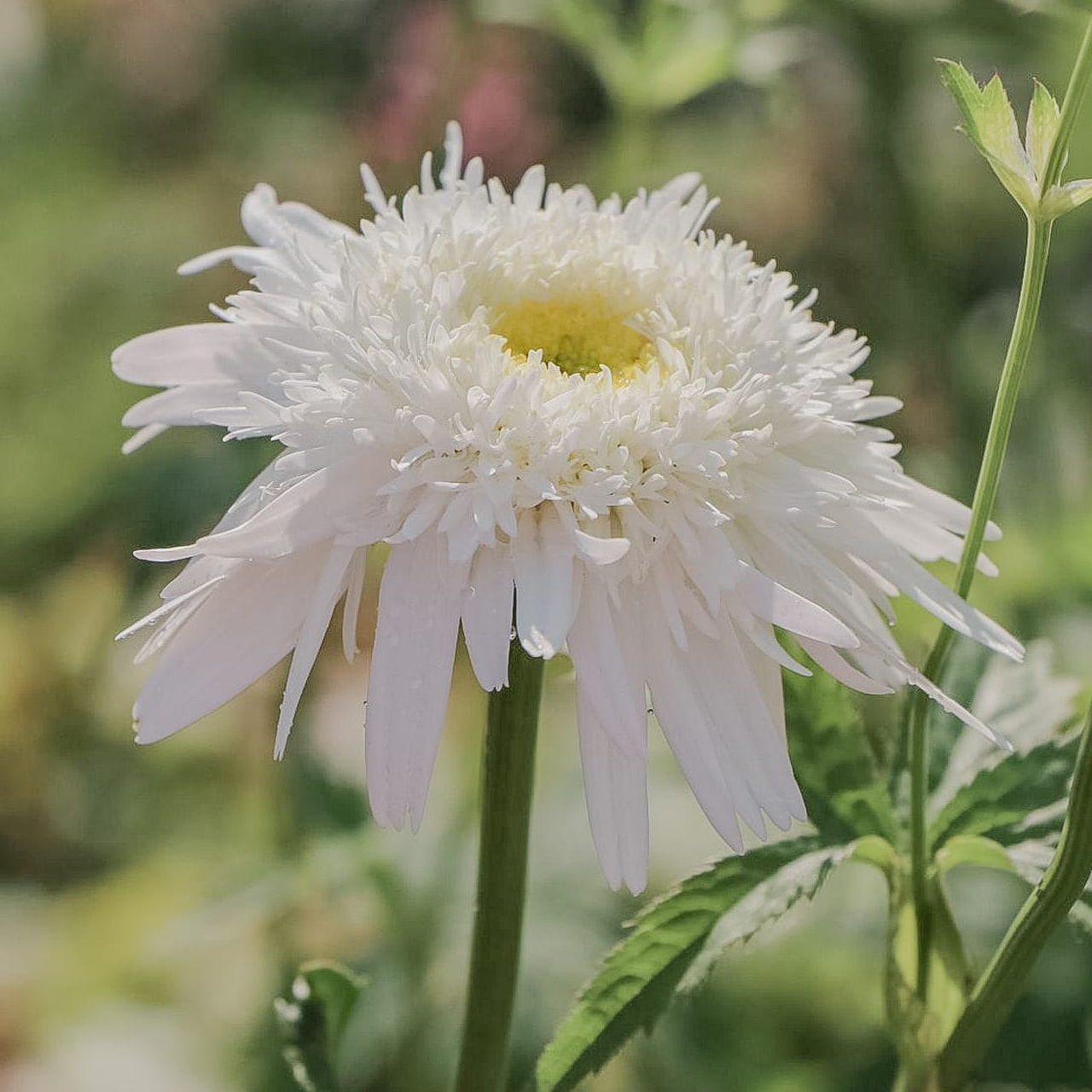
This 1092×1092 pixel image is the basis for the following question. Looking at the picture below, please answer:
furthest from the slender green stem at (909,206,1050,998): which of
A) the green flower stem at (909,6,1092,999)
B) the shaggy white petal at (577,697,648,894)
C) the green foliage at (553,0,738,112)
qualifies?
the green foliage at (553,0,738,112)

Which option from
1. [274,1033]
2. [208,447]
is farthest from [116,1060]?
[208,447]

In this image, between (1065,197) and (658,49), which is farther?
(658,49)

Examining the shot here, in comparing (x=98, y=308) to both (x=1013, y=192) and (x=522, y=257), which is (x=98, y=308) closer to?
(x=522, y=257)

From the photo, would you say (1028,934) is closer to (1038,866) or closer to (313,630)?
(1038,866)

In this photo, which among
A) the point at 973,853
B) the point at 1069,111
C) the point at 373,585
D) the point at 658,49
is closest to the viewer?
the point at 1069,111

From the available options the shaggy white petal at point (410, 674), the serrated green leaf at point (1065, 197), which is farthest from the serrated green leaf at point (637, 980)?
the serrated green leaf at point (1065, 197)

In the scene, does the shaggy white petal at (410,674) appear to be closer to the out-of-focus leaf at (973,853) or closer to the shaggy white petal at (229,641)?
the shaggy white petal at (229,641)

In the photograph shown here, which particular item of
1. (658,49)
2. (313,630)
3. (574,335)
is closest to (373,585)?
Answer: (658,49)
